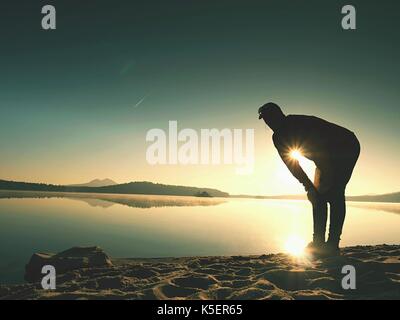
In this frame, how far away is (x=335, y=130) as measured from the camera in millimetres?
8352

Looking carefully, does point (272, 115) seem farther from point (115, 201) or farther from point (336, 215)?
point (115, 201)

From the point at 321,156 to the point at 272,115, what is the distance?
168 cm

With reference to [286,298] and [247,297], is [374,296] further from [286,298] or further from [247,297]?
[247,297]

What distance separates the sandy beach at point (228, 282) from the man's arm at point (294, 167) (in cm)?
198

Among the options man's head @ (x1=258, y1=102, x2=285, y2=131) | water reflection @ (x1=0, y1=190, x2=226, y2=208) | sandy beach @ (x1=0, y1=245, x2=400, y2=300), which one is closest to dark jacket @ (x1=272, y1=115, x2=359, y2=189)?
man's head @ (x1=258, y1=102, x2=285, y2=131)

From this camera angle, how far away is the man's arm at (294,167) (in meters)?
8.32

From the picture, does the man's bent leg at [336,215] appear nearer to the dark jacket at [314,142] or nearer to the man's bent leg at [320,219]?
the man's bent leg at [320,219]

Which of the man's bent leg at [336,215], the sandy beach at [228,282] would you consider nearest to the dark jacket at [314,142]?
the man's bent leg at [336,215]

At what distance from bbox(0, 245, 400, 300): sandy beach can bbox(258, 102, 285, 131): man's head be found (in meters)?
3.55

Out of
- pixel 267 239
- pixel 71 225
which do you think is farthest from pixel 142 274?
pixel 71 225

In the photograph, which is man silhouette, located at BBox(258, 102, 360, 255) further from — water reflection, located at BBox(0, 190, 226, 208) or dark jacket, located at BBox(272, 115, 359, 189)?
water reflection, located at BBox(0, 190, 226, 208)
